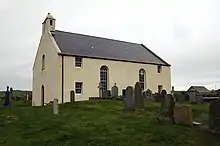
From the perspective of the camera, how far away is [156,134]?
11.9 m

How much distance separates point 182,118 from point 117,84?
72.4 feet

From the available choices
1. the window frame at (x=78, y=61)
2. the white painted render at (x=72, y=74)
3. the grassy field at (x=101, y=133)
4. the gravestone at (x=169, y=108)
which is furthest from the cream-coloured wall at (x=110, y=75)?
the gravestone at (x=169, y=108)

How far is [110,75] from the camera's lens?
116 feet

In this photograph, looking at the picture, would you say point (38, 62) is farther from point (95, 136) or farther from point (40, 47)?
point (95, 136)

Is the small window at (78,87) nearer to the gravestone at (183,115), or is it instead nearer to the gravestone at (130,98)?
the gravestone at (130,98)

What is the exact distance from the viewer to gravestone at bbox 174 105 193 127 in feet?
45.0

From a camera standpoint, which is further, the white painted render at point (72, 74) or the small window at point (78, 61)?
the small window at point (78, 61)

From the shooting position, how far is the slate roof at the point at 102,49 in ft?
113

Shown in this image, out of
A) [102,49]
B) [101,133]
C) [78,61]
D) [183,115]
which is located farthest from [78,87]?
[101,133]

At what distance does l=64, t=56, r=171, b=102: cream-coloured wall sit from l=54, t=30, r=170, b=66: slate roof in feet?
2.22

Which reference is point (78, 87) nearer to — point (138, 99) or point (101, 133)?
point (138, 99)

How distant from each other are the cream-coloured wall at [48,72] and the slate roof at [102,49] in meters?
0.98

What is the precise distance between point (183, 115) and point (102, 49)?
2448 centimetres

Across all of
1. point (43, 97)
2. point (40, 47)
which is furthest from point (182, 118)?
point (40, 47)
